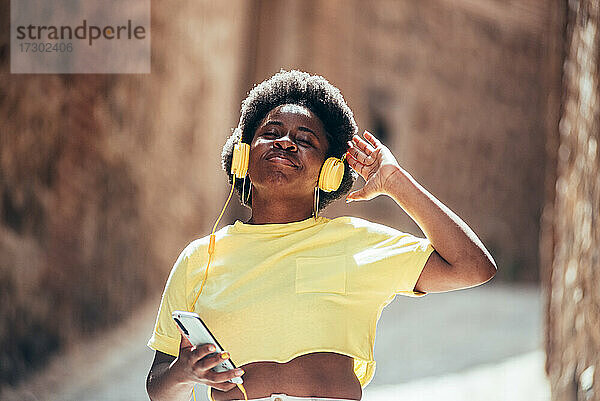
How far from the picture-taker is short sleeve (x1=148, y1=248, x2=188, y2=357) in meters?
1.38

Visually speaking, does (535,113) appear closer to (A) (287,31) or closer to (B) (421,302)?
(B) (421,302)

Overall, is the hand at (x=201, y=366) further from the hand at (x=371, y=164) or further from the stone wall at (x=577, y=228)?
the stone wall at (x=577, y=228)

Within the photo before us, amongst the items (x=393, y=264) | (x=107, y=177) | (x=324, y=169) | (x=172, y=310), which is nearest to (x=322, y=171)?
(x=324, y=169)

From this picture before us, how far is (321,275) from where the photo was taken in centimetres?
132

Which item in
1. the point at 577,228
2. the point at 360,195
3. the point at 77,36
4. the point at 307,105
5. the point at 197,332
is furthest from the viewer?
the point at 77,36

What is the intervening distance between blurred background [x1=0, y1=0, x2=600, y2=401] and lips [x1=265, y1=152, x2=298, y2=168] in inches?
46.3

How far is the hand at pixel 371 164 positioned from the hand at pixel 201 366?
390 millimetres

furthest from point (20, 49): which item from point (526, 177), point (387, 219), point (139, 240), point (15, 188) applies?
point (526, 177)

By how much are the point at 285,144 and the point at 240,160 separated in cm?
10

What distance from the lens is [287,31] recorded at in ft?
17.0

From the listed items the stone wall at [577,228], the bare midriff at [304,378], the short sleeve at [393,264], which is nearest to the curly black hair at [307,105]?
the short sleeve at [393,264]

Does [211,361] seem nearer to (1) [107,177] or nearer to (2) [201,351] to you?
(2) [201,351]

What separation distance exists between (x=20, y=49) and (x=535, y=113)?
5780 mm

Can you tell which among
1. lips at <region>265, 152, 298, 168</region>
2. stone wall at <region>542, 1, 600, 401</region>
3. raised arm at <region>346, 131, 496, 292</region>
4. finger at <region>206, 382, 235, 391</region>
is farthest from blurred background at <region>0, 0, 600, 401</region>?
finger at <region>206, 382, 235, 391</region>
